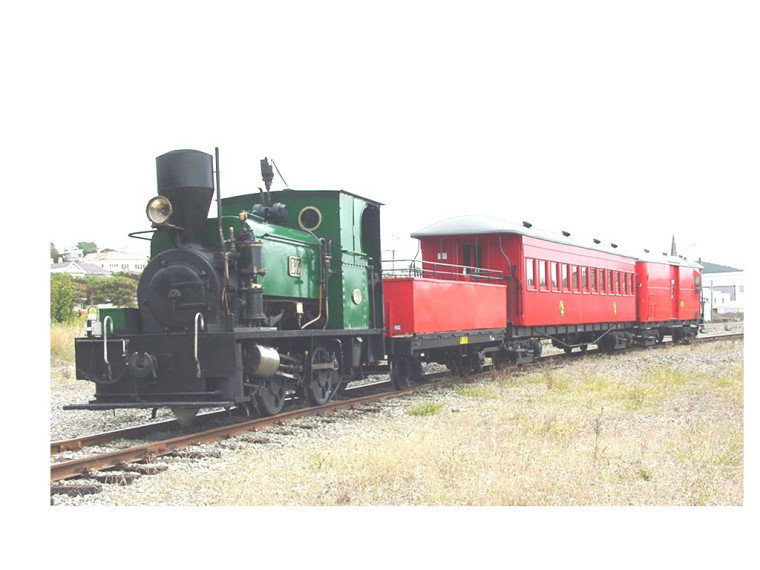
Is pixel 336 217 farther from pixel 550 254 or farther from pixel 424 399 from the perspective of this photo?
pixel 550 254

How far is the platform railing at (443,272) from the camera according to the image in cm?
1334

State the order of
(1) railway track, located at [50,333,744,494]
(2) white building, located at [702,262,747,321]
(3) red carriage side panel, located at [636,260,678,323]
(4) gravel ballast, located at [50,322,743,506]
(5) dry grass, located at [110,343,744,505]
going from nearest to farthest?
1. (5) dry grass, located at [110,343,744,505]
2. (4) gravel ballast, located at [50,322,743,506]
3. (1) railway track, located at [50,333,744,494]
4. (3) red carriage side panel, located at [636,260,678,323]
5. (2) white building, located at [702,262,747,321]

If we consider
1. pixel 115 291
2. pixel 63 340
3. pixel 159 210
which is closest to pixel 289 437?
pixel 159 210

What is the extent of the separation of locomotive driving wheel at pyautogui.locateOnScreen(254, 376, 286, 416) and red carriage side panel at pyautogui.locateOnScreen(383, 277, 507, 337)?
113 inches

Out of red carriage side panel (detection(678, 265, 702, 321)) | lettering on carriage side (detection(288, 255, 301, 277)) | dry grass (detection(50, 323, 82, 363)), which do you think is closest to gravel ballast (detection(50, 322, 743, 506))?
dry grass (detection(50, 323, 82, 363))

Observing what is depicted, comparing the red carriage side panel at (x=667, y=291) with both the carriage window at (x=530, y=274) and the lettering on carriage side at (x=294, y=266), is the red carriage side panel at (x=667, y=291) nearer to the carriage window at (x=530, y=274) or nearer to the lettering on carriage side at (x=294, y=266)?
the carriage window at (x=530, y=274)

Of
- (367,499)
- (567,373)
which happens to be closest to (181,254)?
(367,499)

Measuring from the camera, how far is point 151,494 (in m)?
6.66

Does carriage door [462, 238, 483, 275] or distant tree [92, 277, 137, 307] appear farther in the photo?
carriage door [462, 238, 483, 275]

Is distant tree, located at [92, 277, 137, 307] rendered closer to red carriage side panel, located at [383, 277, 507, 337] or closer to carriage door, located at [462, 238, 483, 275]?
red carriage side panel, located at [383, 277, 507, 337]

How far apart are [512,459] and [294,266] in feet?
14.5

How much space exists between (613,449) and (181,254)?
551 centimetres

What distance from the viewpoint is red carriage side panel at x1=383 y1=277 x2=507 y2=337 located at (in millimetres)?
13133

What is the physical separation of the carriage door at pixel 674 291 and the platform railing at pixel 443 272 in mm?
13548
